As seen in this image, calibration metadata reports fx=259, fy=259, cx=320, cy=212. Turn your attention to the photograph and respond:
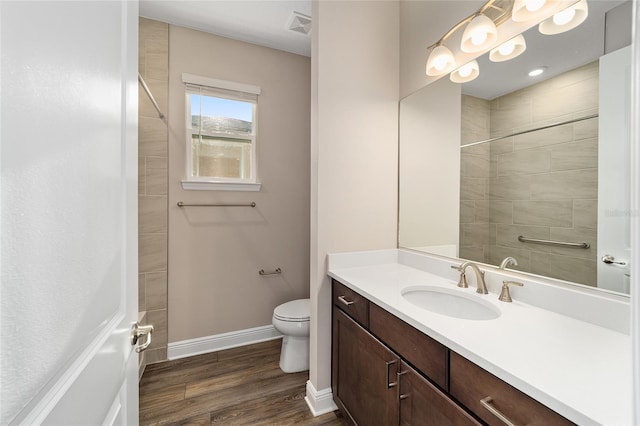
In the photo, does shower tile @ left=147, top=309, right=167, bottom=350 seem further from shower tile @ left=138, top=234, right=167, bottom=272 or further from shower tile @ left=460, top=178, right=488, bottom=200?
shower tile @ left=460, top=178, right=488, bottom=200

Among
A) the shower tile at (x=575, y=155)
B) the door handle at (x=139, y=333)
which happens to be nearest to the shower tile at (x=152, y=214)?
the door handle at (x=139, y=333)

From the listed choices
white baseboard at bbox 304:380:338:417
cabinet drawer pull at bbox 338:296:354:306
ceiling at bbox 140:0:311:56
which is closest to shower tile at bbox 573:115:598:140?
cabinet drawer pull at bbox 338:296:354:306

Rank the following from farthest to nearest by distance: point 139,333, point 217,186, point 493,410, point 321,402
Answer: point 217,186
point 321,402
point 139,333
point 493,410

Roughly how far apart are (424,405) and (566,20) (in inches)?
58.8

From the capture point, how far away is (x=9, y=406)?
31 cm

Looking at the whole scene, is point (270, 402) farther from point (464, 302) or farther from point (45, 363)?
point (45, 363)

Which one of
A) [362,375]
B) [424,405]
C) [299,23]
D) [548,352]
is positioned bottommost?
[362,375]

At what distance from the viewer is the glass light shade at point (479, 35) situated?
3.76ft

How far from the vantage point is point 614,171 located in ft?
2.82

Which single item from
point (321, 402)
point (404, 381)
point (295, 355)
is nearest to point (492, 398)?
point (404, 381)

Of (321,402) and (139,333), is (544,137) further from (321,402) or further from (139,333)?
(321,402)

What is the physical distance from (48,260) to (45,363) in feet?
0.48

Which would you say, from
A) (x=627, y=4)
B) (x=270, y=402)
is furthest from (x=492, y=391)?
(x=270, y=402)

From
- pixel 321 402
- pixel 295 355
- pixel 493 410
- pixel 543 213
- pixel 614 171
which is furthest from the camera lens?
pixel 295 355
